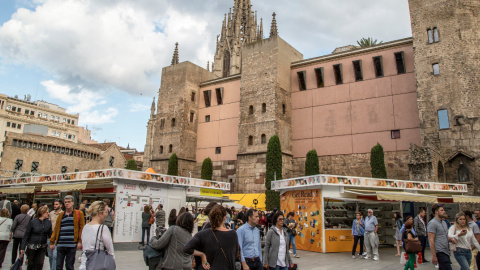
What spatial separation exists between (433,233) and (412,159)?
15.7 metres

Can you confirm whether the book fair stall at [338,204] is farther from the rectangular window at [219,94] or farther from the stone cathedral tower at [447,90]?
the rectangular window at [219,94]

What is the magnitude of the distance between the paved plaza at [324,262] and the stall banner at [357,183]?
2643 millimetres

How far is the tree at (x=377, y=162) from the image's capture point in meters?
23.7

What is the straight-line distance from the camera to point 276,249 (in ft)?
19.7

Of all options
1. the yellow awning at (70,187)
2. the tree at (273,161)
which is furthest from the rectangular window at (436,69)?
the yellow awning at (70,187)

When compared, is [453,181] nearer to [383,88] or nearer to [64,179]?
[383,88]

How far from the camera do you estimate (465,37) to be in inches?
862

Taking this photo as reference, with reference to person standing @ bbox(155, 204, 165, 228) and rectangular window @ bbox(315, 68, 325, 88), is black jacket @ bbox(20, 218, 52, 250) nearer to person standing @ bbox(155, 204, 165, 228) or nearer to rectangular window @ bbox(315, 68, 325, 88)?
person standing @ bbox(155, 204, 165, 228)

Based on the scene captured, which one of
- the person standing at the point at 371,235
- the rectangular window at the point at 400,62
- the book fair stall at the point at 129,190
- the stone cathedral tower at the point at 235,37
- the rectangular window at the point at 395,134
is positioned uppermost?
the stone cathedral tower at the point at 235,37

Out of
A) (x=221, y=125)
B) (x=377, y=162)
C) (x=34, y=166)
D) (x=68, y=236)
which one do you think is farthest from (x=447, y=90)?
(x=34, y=166)

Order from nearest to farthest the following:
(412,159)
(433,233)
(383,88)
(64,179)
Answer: (433,233)
(64,179)
(412,159)
(383,88)

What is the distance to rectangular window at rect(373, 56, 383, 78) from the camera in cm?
2627

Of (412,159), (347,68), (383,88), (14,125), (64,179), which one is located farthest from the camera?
(14,125)

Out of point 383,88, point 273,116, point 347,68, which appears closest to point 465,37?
point 383,88
